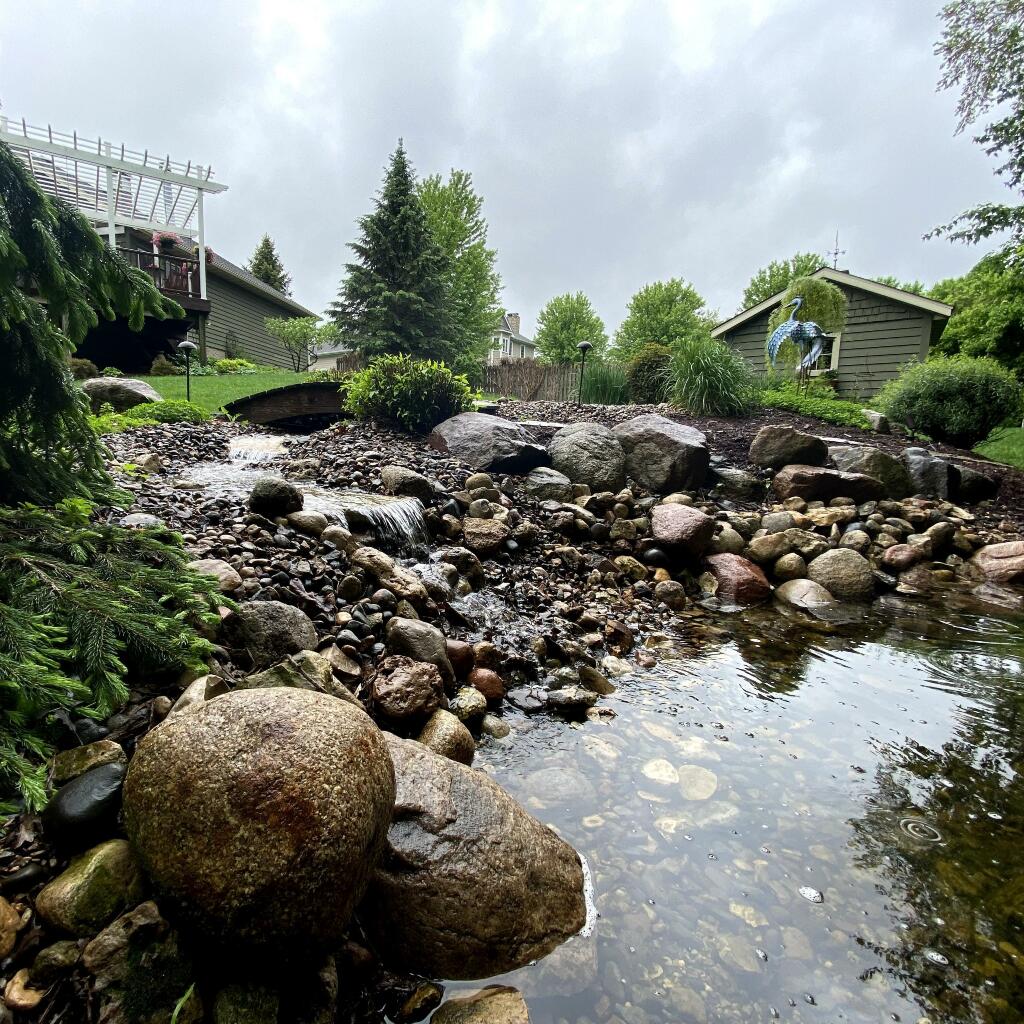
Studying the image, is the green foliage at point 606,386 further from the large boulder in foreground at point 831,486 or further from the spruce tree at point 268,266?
the spruce tree at point 268,266

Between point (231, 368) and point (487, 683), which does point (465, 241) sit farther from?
point (487, 683)

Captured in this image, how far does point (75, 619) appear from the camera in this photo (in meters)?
1.97

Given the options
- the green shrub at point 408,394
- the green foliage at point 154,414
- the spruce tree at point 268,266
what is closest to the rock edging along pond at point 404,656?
the green foliage at point 154,414

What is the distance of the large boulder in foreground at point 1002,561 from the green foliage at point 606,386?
8.50m

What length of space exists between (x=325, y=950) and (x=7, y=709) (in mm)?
1137

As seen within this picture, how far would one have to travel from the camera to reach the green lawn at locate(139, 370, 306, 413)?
1162cm

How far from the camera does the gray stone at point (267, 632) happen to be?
2.90 meters

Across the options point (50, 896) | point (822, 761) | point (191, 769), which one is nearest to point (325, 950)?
point (191, 769)

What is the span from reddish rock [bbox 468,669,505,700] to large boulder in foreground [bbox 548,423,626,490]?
446cm

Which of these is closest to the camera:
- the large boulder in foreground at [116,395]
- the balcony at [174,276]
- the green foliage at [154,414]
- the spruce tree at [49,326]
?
the spruce tree at [49,326]

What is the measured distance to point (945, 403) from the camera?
10.4 metres

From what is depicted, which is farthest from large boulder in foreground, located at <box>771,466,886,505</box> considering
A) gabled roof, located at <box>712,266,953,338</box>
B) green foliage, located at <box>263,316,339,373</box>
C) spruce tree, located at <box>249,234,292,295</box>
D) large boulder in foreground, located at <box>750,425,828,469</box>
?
spruce tree, located at <box>249,234,292,295</box>

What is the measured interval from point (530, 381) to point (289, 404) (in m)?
9.37

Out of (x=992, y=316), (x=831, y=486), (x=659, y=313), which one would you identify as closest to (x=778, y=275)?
(x=659, y=313)
